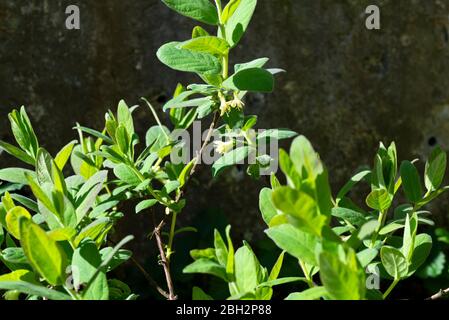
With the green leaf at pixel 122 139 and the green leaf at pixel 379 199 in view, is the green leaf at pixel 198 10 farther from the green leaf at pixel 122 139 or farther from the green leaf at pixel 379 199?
the green leaf at pixel 379 199

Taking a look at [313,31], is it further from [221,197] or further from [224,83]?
[224,83]

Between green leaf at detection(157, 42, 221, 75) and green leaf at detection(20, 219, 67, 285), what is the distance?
338 mm

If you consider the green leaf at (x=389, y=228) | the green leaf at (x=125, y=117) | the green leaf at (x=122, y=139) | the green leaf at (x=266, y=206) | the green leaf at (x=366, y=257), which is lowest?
the green leaf at (x=389, y=228)

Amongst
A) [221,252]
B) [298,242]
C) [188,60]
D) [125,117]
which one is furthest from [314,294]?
[125,117]

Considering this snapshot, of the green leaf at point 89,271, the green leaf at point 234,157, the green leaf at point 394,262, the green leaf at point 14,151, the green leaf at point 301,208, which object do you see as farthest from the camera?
the green leaf at point 14,151

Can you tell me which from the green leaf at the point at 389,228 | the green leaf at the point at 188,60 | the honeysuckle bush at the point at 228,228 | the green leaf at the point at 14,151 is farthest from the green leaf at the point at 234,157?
the green leaf at the point at 14,151

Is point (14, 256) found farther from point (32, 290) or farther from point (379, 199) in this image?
point (379, 199)

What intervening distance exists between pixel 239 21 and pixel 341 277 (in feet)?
1.44

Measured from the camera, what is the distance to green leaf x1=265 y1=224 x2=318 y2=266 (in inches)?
32.3

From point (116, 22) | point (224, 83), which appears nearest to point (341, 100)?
point (116, 22)

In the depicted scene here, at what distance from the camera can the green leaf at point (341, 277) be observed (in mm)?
754

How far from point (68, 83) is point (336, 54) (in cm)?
102

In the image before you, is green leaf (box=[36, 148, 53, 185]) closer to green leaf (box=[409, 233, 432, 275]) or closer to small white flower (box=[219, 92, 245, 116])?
small white flower (box=[219, 92, 245, 116])

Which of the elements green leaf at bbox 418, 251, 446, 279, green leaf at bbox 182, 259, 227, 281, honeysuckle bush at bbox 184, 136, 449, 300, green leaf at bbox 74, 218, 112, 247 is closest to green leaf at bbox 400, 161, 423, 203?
honeysuckle bush at bbox 184, 136, 449, 300
